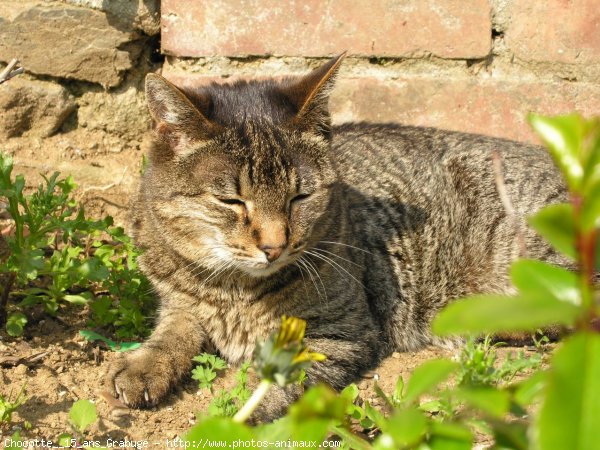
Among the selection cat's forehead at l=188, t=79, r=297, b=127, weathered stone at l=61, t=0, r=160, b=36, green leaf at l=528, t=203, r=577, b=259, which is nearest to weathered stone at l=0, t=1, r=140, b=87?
weathered stone at l=61, t=0, r=160, b=36

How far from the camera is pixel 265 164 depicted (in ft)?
8.88

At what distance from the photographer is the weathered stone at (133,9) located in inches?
151

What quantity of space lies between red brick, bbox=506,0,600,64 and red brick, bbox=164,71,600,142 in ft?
0.55

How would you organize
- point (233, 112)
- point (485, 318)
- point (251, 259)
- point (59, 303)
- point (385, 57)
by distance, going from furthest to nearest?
point (385, 57) < point (59, 303) < point (233, 112) < point (251, 259) < point (485, 318)

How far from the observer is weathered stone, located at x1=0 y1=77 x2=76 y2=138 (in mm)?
3875

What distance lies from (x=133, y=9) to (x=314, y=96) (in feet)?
4.95

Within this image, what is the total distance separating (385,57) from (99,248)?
1.74 m

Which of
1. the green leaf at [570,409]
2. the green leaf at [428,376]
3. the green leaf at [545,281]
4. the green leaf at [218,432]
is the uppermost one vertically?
the green leaf at [545,281]

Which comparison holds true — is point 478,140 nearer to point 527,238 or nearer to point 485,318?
point 527,238

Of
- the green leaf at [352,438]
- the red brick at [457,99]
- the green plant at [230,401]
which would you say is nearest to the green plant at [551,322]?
the green leaf at [352,438]

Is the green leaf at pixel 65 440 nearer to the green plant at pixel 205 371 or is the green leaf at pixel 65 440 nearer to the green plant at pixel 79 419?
the green plant at pixel 79 419

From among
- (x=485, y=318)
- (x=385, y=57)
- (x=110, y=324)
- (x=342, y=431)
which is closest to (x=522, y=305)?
(x=485, y=318)

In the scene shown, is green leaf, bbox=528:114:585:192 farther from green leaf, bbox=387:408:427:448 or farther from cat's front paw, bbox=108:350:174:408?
cat's front paw, bbox=108:350:174:408

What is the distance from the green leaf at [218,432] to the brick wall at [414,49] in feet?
10.1
